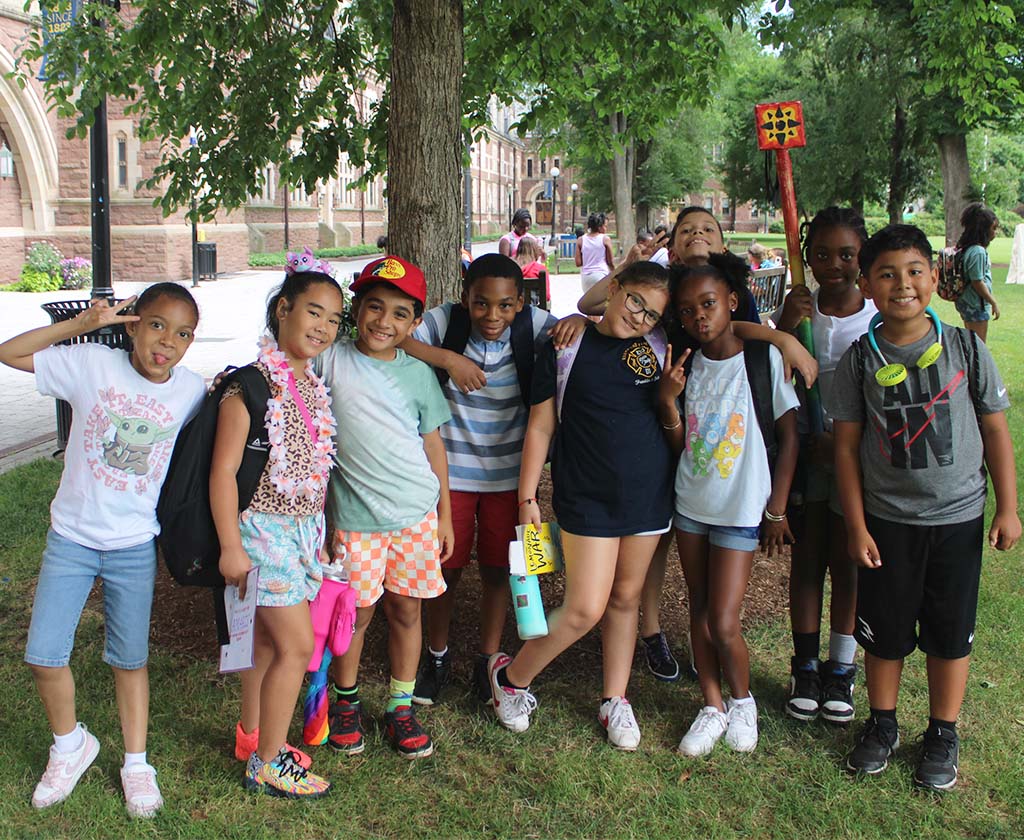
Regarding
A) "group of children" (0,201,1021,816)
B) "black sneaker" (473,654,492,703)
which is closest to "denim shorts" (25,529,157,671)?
"group of children" (0,201,1021,816)

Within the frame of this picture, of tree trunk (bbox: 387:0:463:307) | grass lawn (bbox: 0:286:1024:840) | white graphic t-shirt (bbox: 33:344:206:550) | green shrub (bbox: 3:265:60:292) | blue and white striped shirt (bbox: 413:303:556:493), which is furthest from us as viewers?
green shrub (bbox: 3:265:60:292)

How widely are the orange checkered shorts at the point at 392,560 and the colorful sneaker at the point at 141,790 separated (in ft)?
2.63

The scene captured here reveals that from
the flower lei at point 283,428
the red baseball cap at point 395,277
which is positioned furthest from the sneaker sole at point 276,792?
the red baseball cap at point 395,277

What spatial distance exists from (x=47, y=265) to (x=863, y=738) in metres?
22.5

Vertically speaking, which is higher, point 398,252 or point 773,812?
point 398,252

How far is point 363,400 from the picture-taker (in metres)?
3.07

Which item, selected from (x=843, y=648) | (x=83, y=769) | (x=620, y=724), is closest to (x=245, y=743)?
(x=83, y=769)

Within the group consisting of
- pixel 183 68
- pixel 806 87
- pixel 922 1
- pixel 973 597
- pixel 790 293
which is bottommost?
pixel 973 597

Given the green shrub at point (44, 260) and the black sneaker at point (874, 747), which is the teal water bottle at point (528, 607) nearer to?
the black sneaker at point (874, 747)

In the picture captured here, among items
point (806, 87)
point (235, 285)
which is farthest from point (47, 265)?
point (806, 87)

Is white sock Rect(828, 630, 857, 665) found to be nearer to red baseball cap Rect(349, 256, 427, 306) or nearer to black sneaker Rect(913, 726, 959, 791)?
black sneaker Rect(913, 726, 959, 791)

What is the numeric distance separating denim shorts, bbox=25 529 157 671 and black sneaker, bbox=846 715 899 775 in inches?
90.5

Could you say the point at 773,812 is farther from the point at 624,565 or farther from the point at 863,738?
the point at 624,565

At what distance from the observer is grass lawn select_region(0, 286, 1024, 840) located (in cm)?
285
